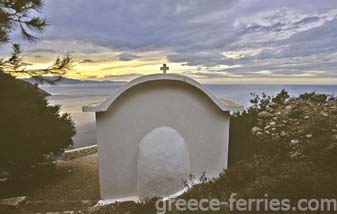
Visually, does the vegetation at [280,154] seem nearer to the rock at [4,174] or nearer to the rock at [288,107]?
the rock at [288,107]

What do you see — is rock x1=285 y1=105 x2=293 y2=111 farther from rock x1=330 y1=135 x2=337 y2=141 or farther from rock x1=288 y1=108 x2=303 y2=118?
rock x1=330 y1=135 x2=337 y2=141

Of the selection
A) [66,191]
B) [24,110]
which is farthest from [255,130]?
[24,110]

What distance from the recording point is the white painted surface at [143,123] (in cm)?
732

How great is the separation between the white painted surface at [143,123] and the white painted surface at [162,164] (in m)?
0.37

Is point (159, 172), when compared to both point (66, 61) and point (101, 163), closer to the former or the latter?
point (101, 163)

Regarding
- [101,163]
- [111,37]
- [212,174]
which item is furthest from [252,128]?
[111,37]

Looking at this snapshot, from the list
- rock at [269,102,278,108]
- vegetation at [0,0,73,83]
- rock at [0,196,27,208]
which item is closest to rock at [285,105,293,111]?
rock at [269,102,278,108]

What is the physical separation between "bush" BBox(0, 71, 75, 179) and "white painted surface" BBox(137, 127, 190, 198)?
3.95 meters

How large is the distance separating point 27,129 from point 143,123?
14.6ft

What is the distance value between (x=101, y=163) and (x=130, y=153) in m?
0.84

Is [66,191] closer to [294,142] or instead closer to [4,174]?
[4,174]

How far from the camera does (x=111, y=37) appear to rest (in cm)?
1010

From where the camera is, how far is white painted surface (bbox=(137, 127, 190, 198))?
6.82 meters

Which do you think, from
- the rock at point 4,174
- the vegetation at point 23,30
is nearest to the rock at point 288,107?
the vegetation at point 23,30
